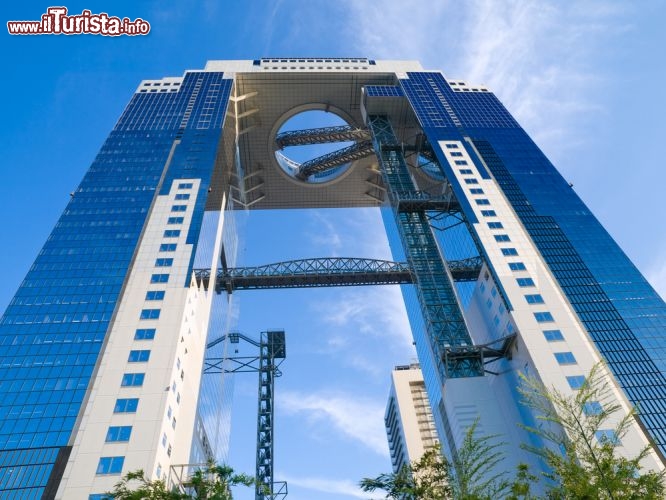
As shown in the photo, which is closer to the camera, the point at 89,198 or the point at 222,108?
the point at 89,198

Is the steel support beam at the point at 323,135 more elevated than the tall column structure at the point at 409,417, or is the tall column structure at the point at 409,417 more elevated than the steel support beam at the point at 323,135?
the steel support beam at the point at 323,135

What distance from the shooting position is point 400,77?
3484 inches

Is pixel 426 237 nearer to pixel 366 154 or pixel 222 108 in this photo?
pixel 366 154

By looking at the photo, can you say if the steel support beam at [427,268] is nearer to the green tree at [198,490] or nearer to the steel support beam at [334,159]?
the steel support beam at [334,159]

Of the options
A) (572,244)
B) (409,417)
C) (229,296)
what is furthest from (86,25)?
(409,417)

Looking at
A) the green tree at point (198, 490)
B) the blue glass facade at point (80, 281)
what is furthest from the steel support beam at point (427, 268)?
the green tree at point (198, 490)

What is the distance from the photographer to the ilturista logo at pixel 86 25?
5134cm

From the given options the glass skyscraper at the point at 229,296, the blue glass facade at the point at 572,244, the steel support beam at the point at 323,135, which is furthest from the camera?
the steel support beam at the point at 323,135

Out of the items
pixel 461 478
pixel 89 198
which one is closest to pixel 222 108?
pixel 89 198

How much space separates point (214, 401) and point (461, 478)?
56524mm

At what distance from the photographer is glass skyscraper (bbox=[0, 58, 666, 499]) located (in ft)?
132

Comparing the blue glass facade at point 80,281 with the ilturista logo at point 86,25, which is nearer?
the blue glass facade at point 80,281

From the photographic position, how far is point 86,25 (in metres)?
52.7

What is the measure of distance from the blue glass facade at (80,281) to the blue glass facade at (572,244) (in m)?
35.1
